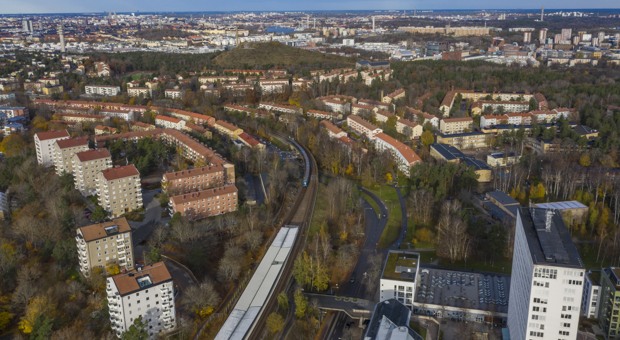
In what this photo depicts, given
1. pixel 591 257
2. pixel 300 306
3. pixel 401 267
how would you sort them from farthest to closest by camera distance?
pixel 591 257 < pixel 401 267 < pixel 300 306

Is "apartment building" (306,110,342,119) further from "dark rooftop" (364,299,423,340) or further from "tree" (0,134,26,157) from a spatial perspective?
"dark rooftop" (364,299,423,340)

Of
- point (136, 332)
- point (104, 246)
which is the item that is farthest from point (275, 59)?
point (136, 332)

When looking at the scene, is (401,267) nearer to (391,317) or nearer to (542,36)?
(391,317)

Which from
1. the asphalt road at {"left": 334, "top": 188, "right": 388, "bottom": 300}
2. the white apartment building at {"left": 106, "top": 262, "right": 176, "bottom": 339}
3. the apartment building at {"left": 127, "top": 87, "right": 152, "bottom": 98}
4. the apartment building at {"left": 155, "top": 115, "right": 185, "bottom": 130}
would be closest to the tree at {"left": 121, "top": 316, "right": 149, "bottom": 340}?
the white apartment building at {"left": 106, "top": 262, "right": 176, "bottom": 339}

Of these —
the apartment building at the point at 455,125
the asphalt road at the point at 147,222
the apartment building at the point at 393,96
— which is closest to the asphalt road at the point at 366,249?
the asphalt road at the point at 147,222

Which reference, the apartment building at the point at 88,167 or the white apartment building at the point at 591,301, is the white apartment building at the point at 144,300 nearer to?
the apartment building at the point at 88,167

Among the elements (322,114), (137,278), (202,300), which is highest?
(322,114)

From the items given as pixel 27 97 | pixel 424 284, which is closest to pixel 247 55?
pixel 27 97
